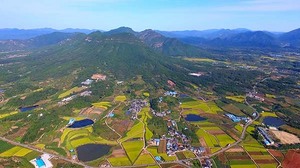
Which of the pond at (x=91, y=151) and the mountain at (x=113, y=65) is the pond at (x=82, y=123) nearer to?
the pond at (x=91, y=151)

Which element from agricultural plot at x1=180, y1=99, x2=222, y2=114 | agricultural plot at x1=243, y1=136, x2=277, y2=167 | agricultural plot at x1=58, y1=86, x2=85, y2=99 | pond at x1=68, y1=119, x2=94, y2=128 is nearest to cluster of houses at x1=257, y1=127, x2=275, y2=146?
agricultural plot at x1=243, y1=136, x2=277, y2=167

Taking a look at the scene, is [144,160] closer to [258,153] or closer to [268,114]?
[258,153]

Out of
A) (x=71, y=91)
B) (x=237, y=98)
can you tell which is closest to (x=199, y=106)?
(x=237, y=98)

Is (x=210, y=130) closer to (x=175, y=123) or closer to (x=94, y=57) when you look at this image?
(x=175, y=123)

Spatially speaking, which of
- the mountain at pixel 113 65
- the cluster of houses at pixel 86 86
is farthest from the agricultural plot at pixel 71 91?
the mountain at pixel 113 65

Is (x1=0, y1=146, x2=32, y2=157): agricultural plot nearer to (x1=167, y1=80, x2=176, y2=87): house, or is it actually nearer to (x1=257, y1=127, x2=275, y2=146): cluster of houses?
(x1=257, y1=127, x2=275, y2=146): cluster of houses

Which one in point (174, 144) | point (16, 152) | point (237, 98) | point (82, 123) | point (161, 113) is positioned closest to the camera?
point (16, 152)
